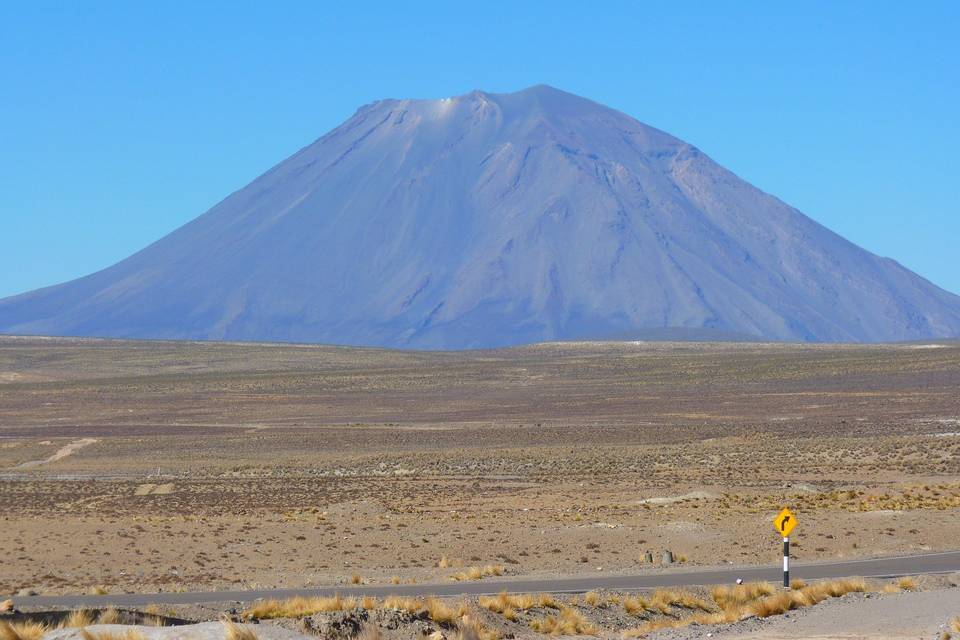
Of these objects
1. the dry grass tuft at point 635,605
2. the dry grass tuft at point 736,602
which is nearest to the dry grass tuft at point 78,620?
the dry grass tuft at point 736,602

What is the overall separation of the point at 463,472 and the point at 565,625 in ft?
91.7

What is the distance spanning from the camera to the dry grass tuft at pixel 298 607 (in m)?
15.4

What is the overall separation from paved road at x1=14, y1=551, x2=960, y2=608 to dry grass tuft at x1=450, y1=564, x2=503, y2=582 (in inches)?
22.2

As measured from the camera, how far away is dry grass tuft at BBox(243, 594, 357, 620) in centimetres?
1535

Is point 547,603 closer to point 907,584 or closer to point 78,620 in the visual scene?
point 907,584

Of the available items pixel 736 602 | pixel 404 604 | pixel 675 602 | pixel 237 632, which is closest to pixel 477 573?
pixel 675 602

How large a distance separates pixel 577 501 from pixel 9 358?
102m

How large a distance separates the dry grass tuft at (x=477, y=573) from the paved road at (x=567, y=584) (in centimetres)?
56

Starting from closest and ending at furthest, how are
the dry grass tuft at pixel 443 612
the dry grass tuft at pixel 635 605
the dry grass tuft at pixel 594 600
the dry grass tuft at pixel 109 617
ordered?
the dry grass tuft at pixel 109 617 → the dry grass tuft at pixel 443 612 → the dry grass tuft at pixel 635 605 → the dry grass tuft at pixel 594 600

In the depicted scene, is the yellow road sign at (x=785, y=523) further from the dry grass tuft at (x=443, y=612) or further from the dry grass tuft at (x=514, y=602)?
the dry grass tuft at (x=443, y=612)

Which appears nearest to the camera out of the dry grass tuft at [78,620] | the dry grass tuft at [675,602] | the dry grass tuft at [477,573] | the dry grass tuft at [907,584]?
the dry grass tuft at [78,620]

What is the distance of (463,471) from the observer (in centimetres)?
4366

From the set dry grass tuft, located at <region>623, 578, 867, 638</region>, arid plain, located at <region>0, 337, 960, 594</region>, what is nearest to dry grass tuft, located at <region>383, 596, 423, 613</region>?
dry grass tuft, located at <region>623, 578, 867, 638</region>

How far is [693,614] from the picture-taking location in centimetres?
1684
